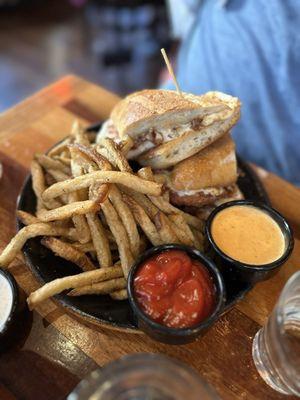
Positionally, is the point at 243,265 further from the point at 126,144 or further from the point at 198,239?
the point at 126,144

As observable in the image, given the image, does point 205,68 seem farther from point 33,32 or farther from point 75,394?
point 33,32

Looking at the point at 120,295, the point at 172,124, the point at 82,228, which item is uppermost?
the point at 172,124

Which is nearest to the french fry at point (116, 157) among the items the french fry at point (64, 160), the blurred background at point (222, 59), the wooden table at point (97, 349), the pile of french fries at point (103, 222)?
the pile of french fries at point (103, 222)

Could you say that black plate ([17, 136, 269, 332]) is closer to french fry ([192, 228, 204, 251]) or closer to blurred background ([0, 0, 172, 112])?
french fry ([192, 228, 204, 251])

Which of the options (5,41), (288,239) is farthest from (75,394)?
(5,41)

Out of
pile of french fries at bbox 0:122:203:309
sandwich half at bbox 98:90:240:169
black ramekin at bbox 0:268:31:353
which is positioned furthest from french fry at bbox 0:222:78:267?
sandwich half at bbox 98:90:240:169

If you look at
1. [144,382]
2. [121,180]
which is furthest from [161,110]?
[144,382]
